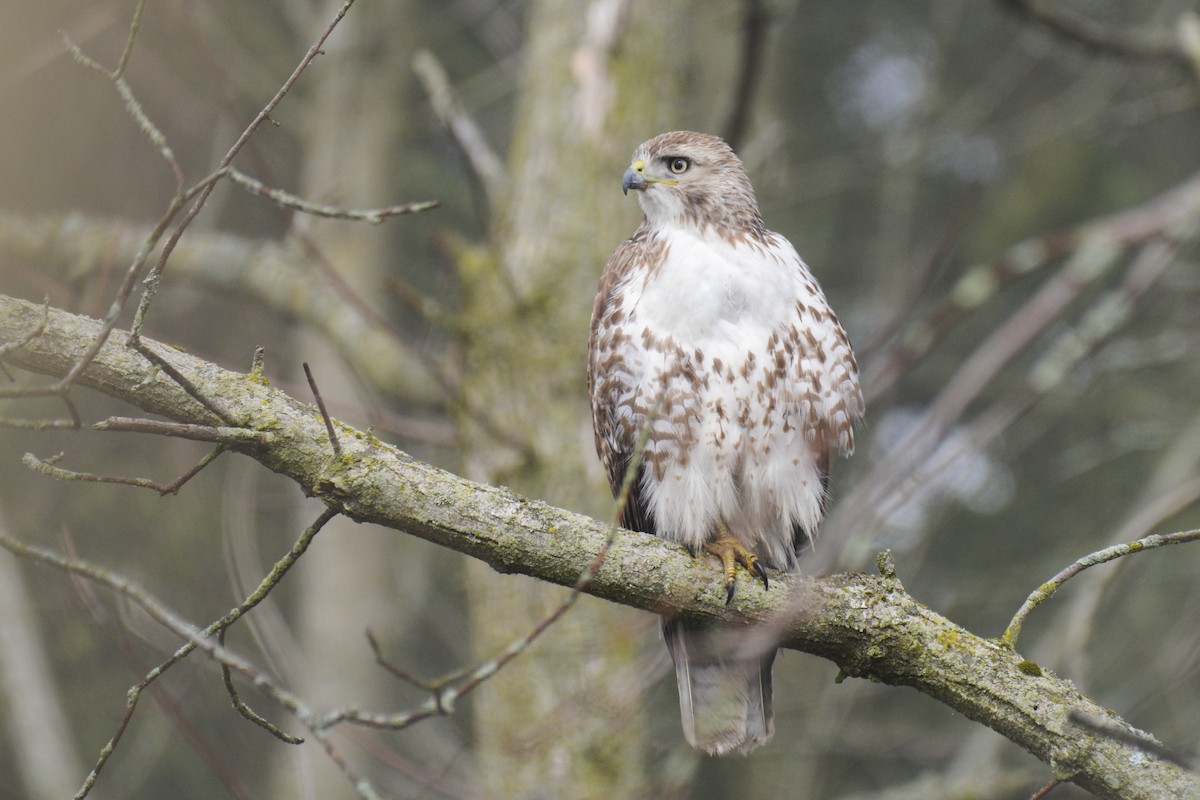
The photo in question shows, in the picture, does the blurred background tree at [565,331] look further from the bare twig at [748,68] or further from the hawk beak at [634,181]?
the hawk beak at [634,181]

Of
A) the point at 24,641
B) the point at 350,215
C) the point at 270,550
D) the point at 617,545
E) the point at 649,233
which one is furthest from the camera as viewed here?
→ the point at 270,550

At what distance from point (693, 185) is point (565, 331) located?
131cm

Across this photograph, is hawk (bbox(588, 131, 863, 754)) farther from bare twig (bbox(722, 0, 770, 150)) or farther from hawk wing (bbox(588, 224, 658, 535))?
bare twig (bbox(722, 0, 770, 150))

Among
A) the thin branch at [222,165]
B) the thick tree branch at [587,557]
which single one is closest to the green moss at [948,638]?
the thick tree branch at [587,557]

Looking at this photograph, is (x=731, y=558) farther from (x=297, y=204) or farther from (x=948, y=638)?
(x=297, y=204)

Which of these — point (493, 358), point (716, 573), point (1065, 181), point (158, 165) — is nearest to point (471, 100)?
point (158, 165)

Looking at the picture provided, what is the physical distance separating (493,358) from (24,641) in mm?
3453

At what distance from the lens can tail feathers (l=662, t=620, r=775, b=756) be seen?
12.0 feet

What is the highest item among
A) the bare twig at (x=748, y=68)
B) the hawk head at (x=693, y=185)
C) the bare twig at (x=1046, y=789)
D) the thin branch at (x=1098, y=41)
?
the thin branch at (x=1098, y=41)

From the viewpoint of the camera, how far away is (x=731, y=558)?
3098 millimetres

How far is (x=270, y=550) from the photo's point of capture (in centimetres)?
927

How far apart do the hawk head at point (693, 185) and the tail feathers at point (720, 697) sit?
1368 mm

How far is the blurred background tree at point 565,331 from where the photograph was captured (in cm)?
438

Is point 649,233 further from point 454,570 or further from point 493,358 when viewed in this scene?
point 454,570
